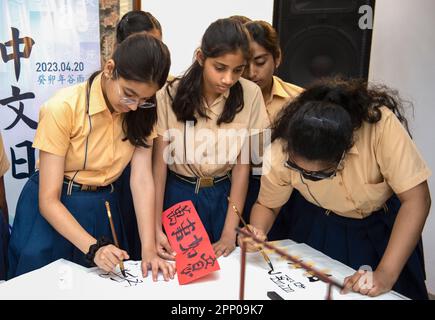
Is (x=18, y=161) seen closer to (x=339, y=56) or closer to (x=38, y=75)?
(x=38, y=75)

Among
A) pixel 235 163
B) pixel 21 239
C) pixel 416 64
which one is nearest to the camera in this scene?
pixel 21 239

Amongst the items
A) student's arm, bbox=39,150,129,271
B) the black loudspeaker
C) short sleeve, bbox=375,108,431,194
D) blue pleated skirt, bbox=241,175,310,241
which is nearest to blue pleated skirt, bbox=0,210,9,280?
student's arm, bbox=39,150,129,271

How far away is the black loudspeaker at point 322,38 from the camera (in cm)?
220

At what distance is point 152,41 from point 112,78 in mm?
165

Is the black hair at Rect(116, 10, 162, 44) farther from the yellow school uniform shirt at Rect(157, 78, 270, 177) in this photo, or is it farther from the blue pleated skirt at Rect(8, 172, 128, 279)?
the blue pleated skirt at Rect(8, 172, 128, 279)

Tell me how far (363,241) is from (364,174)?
264 millimetres

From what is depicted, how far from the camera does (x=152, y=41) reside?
1.23 m

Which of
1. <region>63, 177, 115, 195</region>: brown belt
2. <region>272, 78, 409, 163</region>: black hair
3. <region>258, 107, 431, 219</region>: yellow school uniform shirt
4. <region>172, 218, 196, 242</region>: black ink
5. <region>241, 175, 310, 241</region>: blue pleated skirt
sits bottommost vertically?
<region>241, 175, 310, 241</region>: blue pleated skirt

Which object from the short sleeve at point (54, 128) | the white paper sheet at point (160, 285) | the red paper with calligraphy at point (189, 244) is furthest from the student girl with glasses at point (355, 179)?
the short sleeve at point (54, 128)

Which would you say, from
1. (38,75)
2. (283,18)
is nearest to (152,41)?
(283,18)

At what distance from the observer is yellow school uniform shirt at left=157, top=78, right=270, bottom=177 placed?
1560 millimetres

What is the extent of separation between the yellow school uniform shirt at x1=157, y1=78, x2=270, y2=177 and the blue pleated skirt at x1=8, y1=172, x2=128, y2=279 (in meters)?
0.28

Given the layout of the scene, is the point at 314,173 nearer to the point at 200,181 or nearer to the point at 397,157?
the point at 397,157

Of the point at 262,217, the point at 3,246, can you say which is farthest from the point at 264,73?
the point at 3,246
